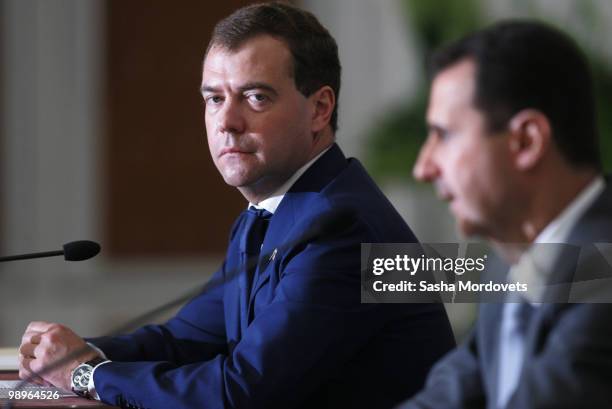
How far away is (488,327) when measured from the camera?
149 centimetres

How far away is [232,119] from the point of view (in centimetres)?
220

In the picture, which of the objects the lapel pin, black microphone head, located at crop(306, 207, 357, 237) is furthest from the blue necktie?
the lapel pin

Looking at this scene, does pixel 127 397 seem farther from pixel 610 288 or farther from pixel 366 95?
pixel 366 95

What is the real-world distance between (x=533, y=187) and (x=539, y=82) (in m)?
0.13

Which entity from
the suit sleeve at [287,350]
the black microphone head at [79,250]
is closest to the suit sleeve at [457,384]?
the suit sleeve at [287,350]

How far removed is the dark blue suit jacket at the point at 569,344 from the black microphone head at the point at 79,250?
42.0 inches

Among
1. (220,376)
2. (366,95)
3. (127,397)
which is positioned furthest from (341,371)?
(366,95)

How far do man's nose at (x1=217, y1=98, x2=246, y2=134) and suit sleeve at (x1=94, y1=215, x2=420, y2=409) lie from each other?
281mm

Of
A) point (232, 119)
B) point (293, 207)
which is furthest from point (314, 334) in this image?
point (232, 119)

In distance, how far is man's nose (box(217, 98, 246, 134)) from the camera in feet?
7.21

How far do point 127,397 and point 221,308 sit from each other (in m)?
0.53

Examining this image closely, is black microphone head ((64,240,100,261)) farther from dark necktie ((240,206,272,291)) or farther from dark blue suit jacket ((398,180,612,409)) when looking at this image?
dark blue suit jacket ((398,180,612,409))

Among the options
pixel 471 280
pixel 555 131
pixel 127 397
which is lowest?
pixel 127 397

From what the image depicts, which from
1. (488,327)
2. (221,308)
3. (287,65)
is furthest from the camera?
(221,308)
